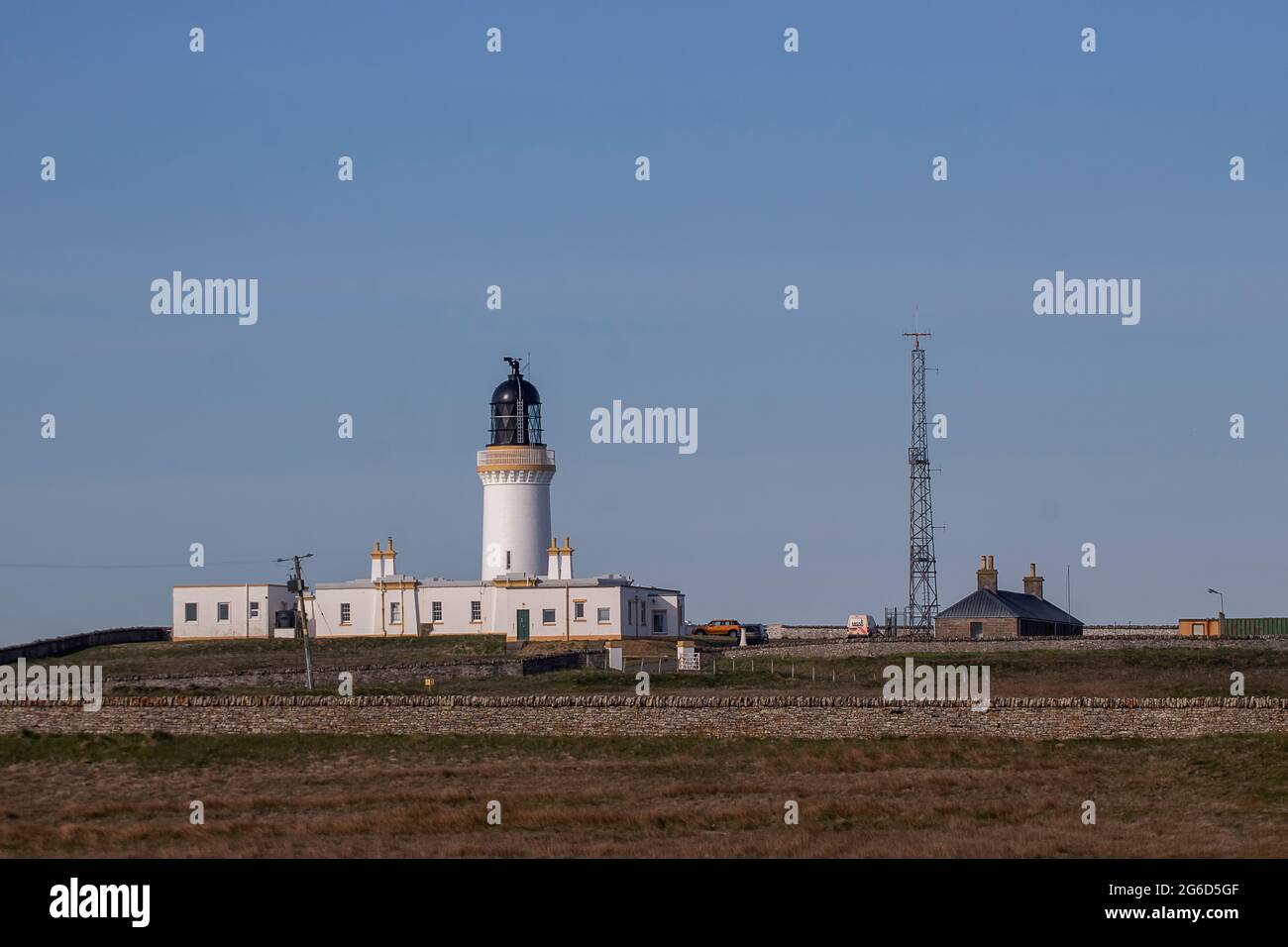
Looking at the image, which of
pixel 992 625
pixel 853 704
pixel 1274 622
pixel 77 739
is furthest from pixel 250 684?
pixel 1274 622

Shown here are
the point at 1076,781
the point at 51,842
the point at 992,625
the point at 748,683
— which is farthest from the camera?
the point at 992,625

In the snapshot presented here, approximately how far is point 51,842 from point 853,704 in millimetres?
18131

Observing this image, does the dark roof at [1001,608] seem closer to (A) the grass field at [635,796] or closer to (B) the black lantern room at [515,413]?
(B) the black lantern room at [515,413]

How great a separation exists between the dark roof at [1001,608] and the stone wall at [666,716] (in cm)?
3798

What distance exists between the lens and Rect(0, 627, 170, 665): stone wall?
2611 inches

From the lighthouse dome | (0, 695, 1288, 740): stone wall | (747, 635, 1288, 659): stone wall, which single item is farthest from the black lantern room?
(0, 695, 1288, 740): stone wall

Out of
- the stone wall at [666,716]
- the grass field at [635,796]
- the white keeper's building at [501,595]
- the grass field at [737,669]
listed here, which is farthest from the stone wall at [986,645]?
the grass field at [635,796]

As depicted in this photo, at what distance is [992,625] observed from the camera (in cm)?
7838

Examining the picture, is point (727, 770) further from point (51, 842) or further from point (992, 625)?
point (992, 625)

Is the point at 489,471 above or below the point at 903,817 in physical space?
above

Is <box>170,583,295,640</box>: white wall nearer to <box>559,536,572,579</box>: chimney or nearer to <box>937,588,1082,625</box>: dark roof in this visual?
<box>559,536,572,579</box>: chimney

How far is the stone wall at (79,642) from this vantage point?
66312 millimetres

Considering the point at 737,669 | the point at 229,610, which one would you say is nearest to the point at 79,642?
the point at 229,610

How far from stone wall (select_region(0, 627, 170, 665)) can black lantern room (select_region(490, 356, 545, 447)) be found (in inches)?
680
